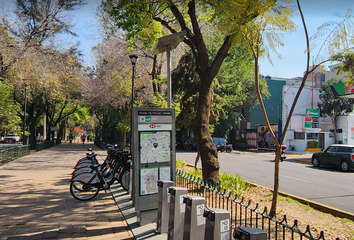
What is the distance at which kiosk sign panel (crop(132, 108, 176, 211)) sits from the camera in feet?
18.1

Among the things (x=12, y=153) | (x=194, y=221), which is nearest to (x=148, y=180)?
(x=194, y=221)

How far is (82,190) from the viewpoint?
792cm

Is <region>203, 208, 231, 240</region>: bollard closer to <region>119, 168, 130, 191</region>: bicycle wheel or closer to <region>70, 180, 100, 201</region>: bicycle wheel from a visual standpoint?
<region>70, 180, 100, 201</region>: bicycle wheel

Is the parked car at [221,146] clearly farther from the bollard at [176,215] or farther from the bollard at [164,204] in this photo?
the bollard at [176,215]

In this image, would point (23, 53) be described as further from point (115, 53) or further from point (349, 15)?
point (349, 15)

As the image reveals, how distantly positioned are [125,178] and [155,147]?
3.48 metres

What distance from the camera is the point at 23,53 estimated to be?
48.9 feet

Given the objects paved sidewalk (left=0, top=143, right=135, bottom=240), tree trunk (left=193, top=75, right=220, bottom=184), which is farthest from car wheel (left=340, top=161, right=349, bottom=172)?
paved sidewalk (left=0, top=143, right=135, bottom=240)

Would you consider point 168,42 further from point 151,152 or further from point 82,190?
point 82,190

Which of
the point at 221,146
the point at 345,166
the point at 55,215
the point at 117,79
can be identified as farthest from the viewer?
the point at 221,146

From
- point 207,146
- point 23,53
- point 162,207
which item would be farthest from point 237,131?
point 162,207

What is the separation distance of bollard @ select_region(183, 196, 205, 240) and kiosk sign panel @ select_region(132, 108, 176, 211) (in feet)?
6.31

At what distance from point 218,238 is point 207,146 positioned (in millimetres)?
5075

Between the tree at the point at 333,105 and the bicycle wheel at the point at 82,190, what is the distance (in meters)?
33.7
